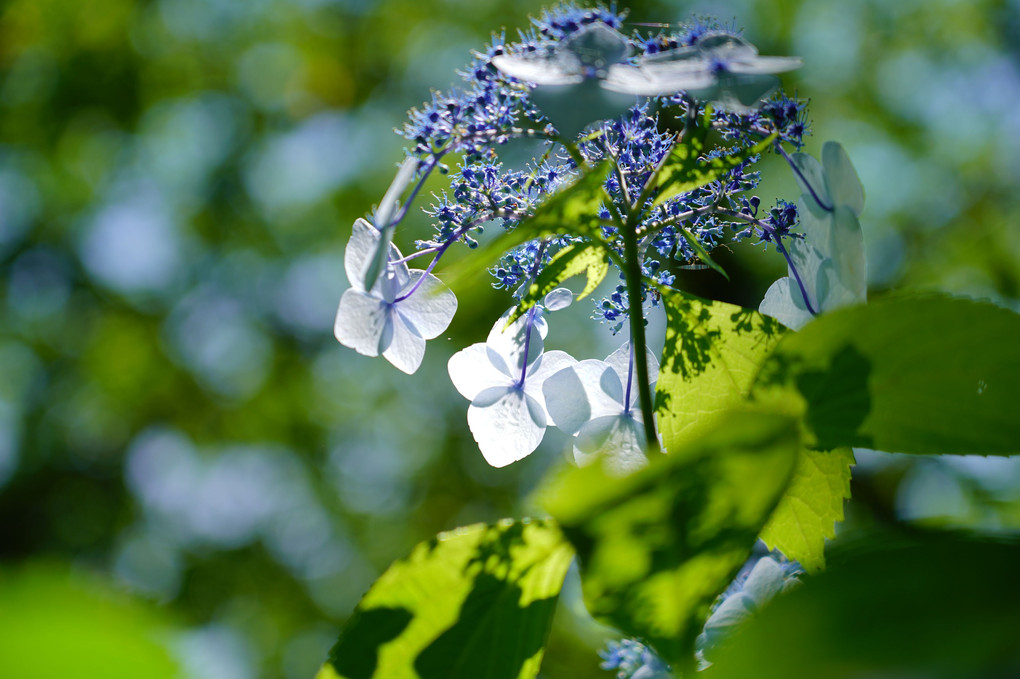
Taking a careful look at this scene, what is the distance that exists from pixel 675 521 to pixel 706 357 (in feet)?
0.63

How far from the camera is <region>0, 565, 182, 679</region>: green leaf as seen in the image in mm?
97

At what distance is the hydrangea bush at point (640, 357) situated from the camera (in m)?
0.27

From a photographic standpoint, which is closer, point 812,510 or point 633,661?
point 812,510

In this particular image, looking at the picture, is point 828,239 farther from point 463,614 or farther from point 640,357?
point 463,614

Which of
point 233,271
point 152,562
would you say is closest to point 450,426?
point 233,271

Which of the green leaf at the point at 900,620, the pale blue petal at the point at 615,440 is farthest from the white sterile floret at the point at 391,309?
the green leaf at the point at 900,620

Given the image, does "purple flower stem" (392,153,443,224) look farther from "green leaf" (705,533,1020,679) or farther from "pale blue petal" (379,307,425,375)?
"green leaf" (705,533,1020,679)

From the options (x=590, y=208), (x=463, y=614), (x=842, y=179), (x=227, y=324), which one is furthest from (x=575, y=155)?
(x=227, y=324)

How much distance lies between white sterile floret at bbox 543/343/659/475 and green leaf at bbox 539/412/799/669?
0.55 feet

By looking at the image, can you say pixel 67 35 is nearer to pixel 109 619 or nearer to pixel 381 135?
pixel 381 135

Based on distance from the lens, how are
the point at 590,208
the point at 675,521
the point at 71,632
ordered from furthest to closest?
the point at 590,208 < the point at 675,521 < the point at 71,632

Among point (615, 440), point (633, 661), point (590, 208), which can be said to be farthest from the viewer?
point (633, 661)

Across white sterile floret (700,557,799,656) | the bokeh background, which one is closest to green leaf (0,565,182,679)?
white sterile floret (700,557,799,656)

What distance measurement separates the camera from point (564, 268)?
42 cm
